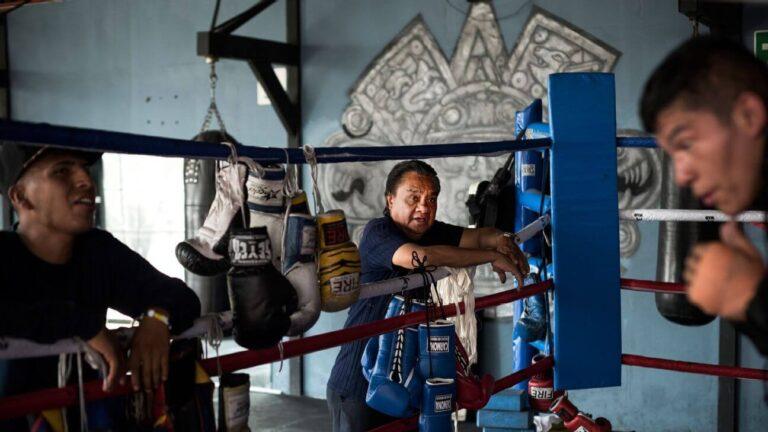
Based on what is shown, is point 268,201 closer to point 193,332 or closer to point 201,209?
point 193,332

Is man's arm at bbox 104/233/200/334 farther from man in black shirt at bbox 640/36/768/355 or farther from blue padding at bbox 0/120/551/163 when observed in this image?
man in black shirt at bbox 640/36/768/355

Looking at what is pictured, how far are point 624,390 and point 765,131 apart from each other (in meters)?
4.02

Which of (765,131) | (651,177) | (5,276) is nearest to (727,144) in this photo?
(765,131)

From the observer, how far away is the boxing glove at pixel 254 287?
4.42ft

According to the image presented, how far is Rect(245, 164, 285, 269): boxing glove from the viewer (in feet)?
4.92

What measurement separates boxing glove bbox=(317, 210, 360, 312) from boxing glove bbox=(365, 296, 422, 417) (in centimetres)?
34

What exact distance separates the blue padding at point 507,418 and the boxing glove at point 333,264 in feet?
3.95

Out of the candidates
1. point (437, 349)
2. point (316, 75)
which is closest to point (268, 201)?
point (437, 349)

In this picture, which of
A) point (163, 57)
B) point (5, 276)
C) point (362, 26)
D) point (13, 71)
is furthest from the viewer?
point (13, 71)

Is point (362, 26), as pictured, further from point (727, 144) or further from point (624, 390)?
point (727, 144)

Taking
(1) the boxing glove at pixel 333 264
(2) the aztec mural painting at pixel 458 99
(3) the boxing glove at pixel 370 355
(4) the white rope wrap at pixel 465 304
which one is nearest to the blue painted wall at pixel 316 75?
(2) the aztec mural painting at pixel 458 99

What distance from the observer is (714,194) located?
3.22 feet

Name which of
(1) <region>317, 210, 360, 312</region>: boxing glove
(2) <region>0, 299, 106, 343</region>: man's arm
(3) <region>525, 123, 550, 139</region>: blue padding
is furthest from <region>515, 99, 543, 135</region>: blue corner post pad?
(2) <region>0, 299, 106, 343</region>: man's arm

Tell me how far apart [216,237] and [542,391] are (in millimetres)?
1407
